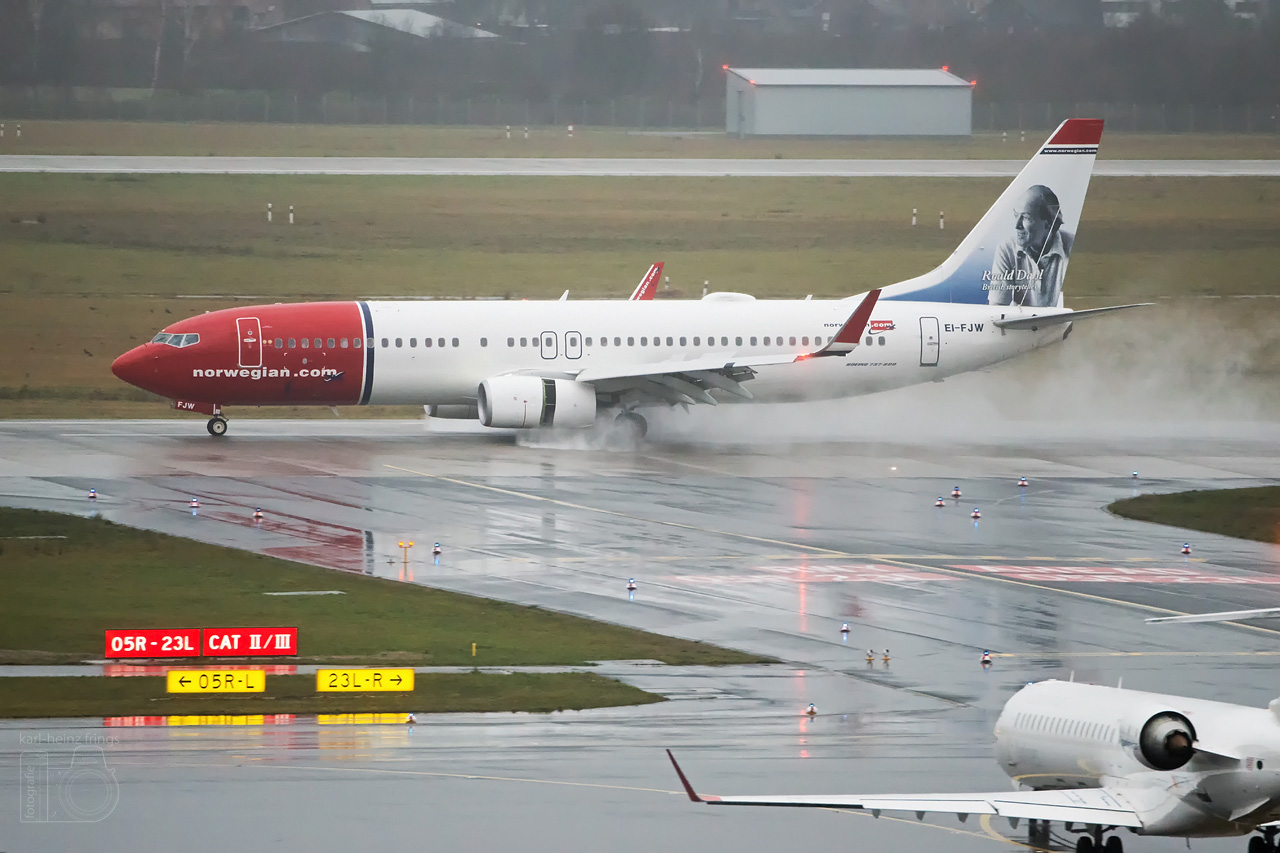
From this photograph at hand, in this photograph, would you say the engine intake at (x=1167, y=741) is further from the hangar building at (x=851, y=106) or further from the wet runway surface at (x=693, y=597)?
the hangar building at (x=851, y=106)

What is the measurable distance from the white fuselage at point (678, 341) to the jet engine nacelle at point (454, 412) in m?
0.91

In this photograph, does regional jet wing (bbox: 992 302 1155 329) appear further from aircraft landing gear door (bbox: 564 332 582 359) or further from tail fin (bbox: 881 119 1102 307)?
aircraft landing gear door (bbox: 564 332 582 359)

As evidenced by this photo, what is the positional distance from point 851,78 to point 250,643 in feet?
320

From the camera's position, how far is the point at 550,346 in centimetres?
5131

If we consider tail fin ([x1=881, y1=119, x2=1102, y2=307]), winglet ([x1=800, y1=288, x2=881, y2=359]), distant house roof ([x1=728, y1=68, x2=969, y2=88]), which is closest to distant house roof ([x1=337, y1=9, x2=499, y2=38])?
distant house roof ([x1=728, y1=68, x2=969, y2=88])

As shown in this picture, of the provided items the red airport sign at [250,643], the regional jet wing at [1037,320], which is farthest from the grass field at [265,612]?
the regional jet wing at [1037,320]

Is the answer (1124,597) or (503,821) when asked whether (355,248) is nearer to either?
(1124,597)

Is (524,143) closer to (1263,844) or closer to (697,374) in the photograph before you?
(697,374)

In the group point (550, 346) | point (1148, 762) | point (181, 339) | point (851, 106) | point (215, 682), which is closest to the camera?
point (1148, 762)

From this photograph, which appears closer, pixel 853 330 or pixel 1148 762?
pixel 1148 762

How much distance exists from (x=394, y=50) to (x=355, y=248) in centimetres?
5728

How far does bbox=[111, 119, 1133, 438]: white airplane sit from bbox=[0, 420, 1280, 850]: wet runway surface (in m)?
1.59

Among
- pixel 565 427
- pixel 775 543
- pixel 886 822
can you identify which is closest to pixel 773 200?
pixel 565 427

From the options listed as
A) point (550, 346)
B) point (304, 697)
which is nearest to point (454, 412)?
point (550, 346)
